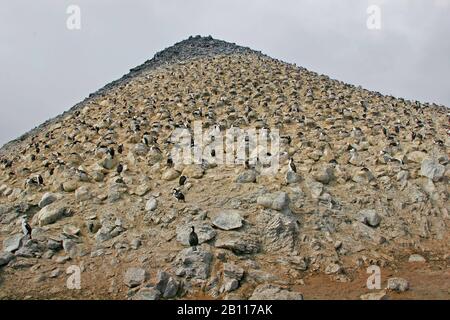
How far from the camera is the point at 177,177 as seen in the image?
17203 mm

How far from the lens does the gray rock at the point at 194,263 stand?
1216 cm

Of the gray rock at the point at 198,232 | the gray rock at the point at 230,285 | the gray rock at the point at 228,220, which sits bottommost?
the gray rock at the point at 230,285

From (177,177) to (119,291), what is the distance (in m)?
6.19

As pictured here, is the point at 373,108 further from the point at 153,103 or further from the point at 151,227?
the point at 151,227

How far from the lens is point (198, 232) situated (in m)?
13.6

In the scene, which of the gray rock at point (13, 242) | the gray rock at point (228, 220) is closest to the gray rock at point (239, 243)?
the gray rock at point (228, 220)

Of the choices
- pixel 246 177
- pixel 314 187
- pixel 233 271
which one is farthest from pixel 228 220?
pixel 314 187

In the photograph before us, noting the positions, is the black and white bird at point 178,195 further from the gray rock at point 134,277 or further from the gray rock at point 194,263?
the gray rock at point 134,277

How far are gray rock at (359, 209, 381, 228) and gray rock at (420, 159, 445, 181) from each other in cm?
345

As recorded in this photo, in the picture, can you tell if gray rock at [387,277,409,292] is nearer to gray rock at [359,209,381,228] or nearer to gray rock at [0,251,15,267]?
gray rock at [359,209,381,228]

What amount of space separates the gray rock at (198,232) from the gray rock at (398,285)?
17.1 feet

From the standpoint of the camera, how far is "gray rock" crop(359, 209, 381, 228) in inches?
578

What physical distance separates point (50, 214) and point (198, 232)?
548 centimetres
